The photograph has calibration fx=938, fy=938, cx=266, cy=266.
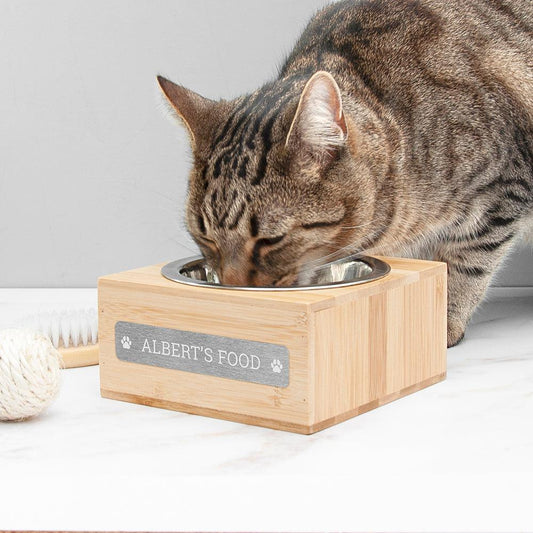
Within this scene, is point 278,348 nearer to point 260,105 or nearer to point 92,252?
point 260,105

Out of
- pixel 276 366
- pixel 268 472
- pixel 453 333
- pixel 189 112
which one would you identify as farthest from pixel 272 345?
pixel 453 333

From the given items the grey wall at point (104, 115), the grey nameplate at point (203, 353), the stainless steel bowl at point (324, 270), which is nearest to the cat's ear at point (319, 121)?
the stainless steel bowl at point (324, 270)

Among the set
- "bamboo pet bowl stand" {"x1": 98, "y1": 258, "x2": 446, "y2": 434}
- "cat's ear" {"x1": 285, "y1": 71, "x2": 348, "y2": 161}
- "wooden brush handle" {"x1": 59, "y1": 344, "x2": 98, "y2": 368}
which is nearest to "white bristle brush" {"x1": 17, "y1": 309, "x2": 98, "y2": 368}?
"wooden brush handle" {"x1": 59, "y1": 344, "x2": 98, "y2": 368}

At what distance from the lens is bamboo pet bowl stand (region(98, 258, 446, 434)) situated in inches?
39.0

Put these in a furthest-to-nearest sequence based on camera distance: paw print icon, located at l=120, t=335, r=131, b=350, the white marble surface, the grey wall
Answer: the grey wall < paw print icon, located at l=120, t=335, r=131, b=350 < the white marble surface

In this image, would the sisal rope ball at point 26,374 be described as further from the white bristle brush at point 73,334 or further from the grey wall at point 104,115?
the grey wall at point 104,115

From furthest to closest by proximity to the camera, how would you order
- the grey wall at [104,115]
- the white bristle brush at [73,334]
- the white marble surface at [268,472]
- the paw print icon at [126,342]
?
the grey wall at [104,115] → the white bristle brush at [73,334] → the paw print icon at [126,342] → the white marble surface at [268,472]

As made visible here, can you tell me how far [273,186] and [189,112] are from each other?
0.60 ft

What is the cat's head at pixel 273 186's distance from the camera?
1.11 meters

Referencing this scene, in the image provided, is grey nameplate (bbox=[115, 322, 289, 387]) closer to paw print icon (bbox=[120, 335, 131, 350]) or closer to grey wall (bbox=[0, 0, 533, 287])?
paw print icon (bbox=[120, 335, 131, 350])

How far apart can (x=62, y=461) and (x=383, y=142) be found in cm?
60

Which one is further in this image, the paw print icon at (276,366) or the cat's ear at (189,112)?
the cat's ear at (189,112)

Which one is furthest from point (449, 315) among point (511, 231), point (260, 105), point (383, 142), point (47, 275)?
point (47, 275)

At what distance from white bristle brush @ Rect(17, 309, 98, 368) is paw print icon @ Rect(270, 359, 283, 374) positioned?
418 mm
